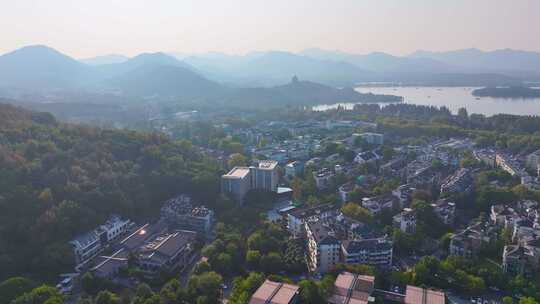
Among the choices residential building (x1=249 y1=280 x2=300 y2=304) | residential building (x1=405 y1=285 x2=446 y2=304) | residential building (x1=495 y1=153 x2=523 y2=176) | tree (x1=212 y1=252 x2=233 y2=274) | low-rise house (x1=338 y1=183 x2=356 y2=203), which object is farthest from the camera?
residential building (x1=495 y1=153 x2=523 y2=176)

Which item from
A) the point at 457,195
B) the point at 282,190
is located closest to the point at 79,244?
the point at 282,190

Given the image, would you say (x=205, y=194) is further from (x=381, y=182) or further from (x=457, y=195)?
(x=457, y=195)

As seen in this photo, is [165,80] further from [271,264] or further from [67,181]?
[271,264]

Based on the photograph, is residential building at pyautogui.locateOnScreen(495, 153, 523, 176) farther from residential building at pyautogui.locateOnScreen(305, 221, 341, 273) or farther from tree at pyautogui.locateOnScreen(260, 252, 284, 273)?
tree at pyautogui.locateOnScreen(260, 252, 284, 273)

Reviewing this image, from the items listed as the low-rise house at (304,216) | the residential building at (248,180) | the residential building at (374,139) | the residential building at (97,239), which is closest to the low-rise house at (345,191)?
the low-rise house at (304,216)

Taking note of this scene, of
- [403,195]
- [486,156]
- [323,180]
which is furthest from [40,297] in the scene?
[486,156]

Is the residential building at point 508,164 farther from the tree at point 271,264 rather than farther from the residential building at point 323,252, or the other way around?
the tree at point 271,264

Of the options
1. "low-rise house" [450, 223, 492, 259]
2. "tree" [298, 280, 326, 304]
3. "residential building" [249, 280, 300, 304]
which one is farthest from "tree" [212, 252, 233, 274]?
"low-rise house" [450, 223, 492, 259]
